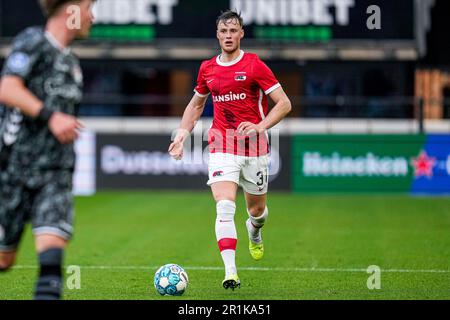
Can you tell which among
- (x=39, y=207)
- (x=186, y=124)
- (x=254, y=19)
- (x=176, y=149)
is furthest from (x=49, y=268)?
(x=254, y=19)

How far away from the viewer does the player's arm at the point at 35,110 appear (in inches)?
288

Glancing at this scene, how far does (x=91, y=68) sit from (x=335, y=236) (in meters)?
13.5

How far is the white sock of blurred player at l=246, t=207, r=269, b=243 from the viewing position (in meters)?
11.8

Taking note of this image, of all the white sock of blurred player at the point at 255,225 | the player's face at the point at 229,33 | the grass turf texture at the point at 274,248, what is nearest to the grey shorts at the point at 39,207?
the grass turf texture at the point at 274,248

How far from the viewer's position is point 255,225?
39.2 ft

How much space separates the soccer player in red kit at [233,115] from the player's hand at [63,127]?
3.12 m

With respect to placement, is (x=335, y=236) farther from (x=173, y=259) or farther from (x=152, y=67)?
(x=152, y=67)

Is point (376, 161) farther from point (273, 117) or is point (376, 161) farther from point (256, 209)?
point (273, 117)

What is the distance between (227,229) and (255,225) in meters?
1.40

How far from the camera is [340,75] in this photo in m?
27.6

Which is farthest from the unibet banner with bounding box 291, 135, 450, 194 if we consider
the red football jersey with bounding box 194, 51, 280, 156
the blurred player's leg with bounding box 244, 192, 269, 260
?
the red football jersey with bounding box 194, 51, 280, 156

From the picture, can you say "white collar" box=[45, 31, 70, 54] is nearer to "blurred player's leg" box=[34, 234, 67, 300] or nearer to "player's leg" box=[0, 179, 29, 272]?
"player's leg" box=[0, 179, 29, 272]

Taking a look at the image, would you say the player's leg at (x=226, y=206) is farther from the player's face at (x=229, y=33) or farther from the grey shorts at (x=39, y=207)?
the grey shorts at (x=39, y=207)
